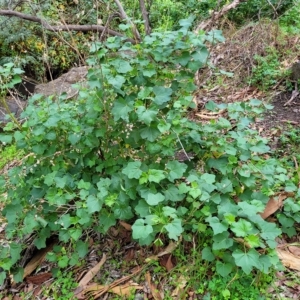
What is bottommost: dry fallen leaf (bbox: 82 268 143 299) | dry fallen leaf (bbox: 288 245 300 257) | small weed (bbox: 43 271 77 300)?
dry fallen leaf (bbox: 288 245 300 257)

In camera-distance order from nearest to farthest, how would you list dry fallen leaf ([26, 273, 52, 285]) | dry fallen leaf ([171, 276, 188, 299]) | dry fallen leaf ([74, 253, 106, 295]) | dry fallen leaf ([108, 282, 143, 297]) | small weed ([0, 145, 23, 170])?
dry fallen leaf ([171, 276, 188, 299])
dry fallen leaf ([108, 282, 143, 297])
dry fallen leaf ([74, 253, 106, 295])
dry fallen leaf ([26, 273, 52, 285])
small weed ([0, 145, 23, 170])

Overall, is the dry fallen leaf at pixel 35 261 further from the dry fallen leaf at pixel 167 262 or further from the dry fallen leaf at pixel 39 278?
the dry fallen leaf at pixel 167 262

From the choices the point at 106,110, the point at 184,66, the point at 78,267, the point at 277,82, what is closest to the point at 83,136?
the point at 106,110

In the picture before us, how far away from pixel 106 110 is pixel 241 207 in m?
0.96

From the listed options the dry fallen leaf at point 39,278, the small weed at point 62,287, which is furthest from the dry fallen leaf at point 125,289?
the dry fallen leaf at point 39,278

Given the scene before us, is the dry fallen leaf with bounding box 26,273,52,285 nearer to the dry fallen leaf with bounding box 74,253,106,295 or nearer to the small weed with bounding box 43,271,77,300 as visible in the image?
the small weed with bounding box 43,271,77,300

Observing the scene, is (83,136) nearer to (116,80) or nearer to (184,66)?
(116,80)

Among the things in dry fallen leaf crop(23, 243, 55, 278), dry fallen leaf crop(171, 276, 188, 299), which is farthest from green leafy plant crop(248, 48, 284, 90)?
dry fallen leaf crop(23, 243, 55, 278)

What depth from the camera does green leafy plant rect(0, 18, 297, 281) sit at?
1.88m

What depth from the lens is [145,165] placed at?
6.68ft

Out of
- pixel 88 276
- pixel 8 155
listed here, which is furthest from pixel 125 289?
pixel 8 155

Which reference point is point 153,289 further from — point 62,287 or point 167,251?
point 62,287

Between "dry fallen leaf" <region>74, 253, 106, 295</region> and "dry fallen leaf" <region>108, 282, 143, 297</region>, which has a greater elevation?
"dry fallen leaf" <region>74, 253, 106, 295</region>

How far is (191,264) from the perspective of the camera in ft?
7.27
